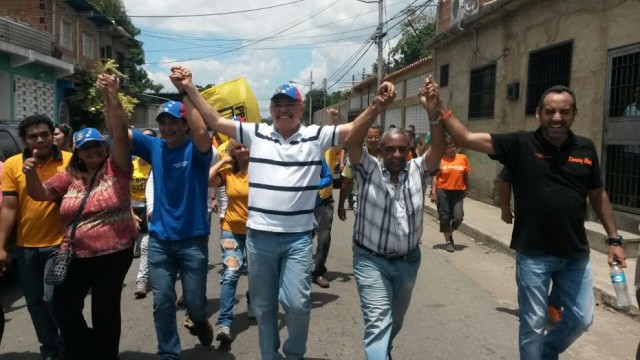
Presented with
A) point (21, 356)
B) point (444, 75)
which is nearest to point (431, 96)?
point (21, 356)

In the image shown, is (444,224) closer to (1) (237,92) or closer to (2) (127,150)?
(1) (237,92)

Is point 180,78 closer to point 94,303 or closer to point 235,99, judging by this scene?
point 94,303

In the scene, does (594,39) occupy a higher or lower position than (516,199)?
higher

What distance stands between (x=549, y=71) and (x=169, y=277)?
910 cm

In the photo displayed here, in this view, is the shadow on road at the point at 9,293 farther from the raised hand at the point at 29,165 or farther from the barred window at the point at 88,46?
the barred window at the point at 88,46

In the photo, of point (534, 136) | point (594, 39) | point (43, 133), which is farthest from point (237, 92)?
point (594, 39)

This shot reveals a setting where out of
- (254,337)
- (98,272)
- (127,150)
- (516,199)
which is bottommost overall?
(254,337)

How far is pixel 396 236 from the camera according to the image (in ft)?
11.2

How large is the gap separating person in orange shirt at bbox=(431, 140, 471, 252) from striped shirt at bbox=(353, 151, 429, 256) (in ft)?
17.2

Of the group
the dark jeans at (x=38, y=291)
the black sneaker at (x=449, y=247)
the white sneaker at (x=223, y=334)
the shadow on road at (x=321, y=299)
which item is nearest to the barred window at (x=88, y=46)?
the black sneaker at (x=449, y=247)

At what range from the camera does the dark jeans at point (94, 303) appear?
3584 mm

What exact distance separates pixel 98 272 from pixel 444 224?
612cm

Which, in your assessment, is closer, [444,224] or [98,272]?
[98,272]

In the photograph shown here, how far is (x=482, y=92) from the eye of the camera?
13.9 m
